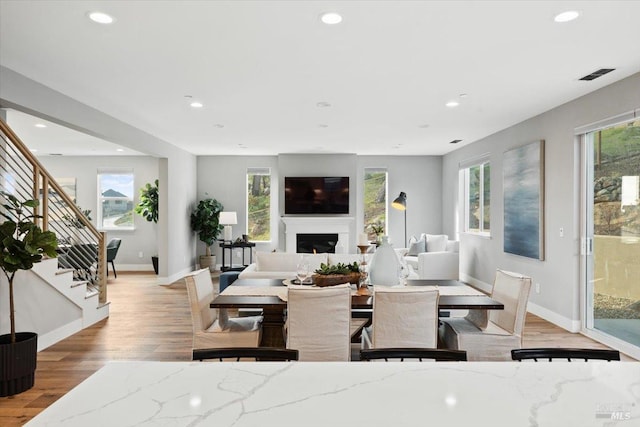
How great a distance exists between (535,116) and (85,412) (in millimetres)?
5703

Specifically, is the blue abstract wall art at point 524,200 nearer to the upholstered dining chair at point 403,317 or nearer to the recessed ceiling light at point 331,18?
the upholstered dining chair at point 403,317

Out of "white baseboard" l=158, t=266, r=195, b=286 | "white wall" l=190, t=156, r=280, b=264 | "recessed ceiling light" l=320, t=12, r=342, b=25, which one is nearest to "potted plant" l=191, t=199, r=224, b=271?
"white wall" l=190, t=156, r=280, b=264

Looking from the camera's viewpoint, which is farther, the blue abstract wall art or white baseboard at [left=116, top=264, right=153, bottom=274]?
white baseboard at [left=116, top=264, right=153, bottom=274]

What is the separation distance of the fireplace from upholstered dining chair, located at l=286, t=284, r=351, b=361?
6014 millimetres

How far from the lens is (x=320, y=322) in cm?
273

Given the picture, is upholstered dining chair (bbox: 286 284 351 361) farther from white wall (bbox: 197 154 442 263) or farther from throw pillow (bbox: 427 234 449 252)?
white wall (bbox: 197 154 442 263)

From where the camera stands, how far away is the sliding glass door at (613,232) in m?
Result: 3.87

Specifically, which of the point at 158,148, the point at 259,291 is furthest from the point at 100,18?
the point at 158,148

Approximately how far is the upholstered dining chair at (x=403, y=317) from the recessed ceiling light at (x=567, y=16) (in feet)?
5.98

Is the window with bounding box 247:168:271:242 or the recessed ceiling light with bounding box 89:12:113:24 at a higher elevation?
the recessed ceiling light with bounding box 89:12:113:24

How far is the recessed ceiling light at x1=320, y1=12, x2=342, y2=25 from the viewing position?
258cm

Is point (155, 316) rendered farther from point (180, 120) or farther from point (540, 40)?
point (540, 40)

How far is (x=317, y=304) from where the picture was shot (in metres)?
2.71

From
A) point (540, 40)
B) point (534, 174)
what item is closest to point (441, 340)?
point (540, 40)
